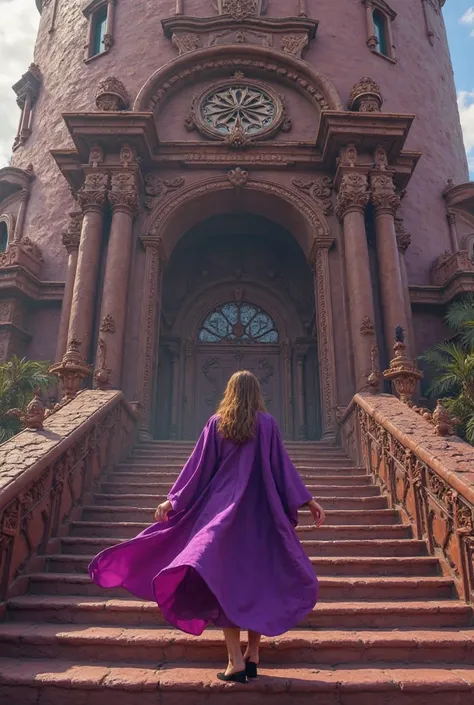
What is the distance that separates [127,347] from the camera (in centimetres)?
1176

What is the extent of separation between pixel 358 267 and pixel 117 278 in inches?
197

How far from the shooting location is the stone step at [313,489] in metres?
7.75

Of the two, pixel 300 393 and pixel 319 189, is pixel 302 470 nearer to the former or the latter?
pixel 300 393

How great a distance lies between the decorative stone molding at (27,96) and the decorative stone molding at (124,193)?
8117mm

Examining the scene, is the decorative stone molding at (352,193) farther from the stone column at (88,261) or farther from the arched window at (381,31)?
the arched window at (381,31)

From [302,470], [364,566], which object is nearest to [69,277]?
[302,470]

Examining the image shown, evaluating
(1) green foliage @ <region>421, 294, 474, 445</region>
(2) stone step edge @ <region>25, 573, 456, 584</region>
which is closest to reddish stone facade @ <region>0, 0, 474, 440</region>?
(1) green foliage @ <region>421, 294, 474, 445</region>

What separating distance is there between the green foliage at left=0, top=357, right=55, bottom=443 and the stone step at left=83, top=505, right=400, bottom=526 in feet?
16.8

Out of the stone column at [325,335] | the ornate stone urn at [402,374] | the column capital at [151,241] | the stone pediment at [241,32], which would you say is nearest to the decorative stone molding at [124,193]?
the column capital at [151,241]

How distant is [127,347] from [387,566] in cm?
749

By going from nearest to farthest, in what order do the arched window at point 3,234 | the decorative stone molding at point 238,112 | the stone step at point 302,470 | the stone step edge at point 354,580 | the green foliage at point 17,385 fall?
the stone step edge at point 354,580
the stone step at point 302,470
the green foliage at point 17,385
the decorative stone molding at point 238,112
the arched window at point 3,234

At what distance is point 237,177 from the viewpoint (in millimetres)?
13180

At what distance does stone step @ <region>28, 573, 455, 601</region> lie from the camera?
5207mm

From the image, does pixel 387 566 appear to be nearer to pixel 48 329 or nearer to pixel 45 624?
pixel 45 624
